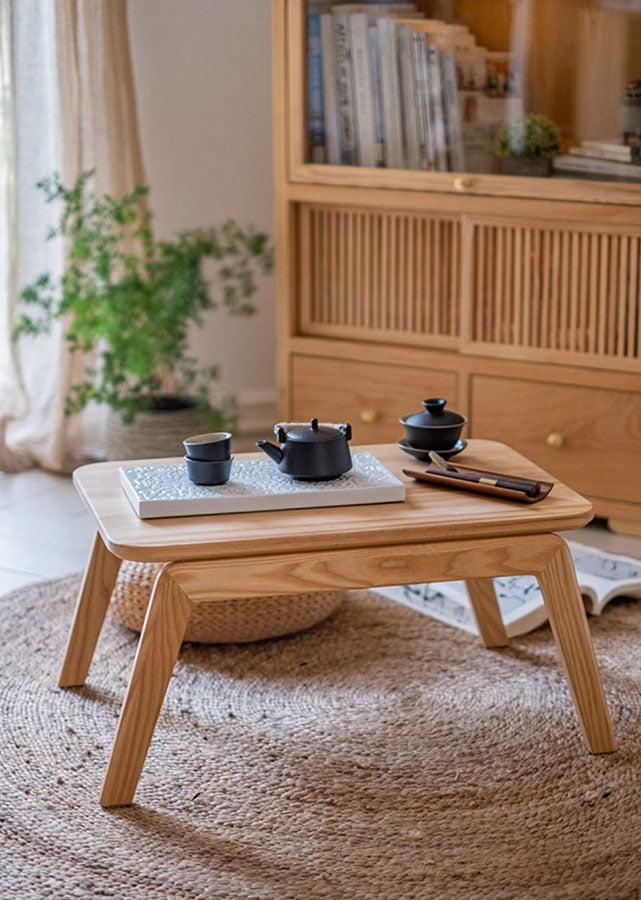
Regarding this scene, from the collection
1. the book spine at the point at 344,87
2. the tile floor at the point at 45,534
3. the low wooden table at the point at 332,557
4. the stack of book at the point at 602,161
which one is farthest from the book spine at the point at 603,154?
the low wooden table at the point at 332,557

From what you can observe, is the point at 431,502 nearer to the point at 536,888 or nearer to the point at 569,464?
the point at 536,888

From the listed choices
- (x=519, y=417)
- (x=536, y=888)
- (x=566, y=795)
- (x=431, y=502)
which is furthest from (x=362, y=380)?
(x=536, y=888)

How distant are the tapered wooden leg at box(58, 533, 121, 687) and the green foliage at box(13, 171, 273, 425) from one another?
111 cm

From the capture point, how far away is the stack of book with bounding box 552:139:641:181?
2713mm

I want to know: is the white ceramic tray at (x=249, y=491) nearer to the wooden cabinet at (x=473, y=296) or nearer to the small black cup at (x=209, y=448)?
the small black cup at (x=209, y=448)

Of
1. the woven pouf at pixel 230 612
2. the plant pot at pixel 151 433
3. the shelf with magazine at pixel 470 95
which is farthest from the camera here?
the plant pot at pixel 151 433

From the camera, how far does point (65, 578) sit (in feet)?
8.35

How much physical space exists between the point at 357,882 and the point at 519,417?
1518mm

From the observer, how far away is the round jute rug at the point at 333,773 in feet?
5.10

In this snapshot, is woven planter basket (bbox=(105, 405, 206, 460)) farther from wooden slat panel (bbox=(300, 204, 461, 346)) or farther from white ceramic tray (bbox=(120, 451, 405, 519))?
white ceramic tray (bbox=(120, 451, 405, 519))

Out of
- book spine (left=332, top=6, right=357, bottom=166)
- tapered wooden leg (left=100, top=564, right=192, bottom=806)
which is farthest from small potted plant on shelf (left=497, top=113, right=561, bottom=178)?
tapered wooden leg (left=100, top=564, right=192, bottom=806)

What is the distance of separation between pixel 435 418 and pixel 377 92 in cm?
123

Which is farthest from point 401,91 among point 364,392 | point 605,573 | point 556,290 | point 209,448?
point 209,448

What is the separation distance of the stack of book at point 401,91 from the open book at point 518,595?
943 mm
